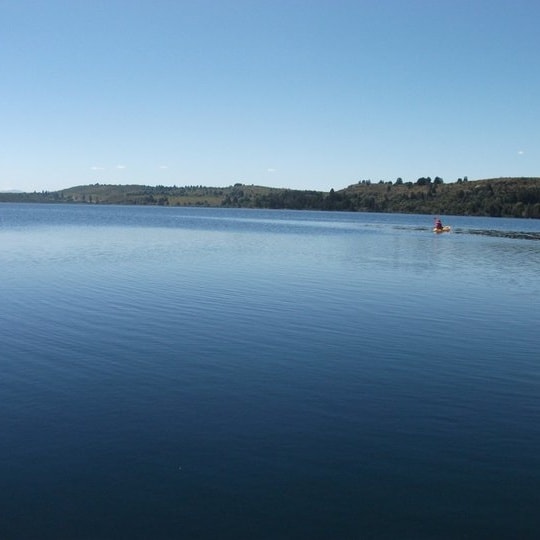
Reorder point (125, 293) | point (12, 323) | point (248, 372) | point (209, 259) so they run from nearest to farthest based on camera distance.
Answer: point (248, 372) < point (12, 323) < point (125, 293) < point (209, 259)

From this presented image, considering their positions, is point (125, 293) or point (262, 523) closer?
point (262, 523)

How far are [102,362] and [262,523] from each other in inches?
332

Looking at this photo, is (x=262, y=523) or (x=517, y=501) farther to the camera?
(x=517, y=501)

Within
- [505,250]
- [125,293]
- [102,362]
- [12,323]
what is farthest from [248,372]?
[505,250]

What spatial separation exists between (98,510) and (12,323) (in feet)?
42.8

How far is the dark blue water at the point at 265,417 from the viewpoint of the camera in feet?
29.5

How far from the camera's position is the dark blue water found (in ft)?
29.5

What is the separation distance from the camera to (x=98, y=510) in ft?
29.2

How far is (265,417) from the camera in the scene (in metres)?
12.5

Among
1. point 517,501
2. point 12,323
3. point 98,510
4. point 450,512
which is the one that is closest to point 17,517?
point 98,510

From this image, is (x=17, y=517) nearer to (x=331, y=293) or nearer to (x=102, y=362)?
(x=102, y=362)

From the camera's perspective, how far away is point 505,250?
6303cm

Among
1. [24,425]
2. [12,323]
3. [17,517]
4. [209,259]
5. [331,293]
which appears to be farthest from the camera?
[209,259]

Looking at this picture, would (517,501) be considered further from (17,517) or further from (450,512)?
(17,517)
